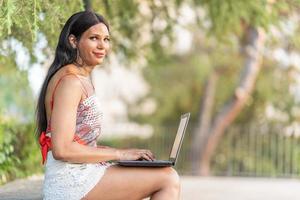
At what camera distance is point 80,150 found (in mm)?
4562

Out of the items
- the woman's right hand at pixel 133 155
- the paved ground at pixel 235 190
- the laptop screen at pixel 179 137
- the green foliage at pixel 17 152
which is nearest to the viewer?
the woman's right hand at pixel 133 155

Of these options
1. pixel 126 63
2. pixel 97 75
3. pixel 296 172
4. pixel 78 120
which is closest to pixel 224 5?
pixel 126 63

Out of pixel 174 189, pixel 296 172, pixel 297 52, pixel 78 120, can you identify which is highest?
pixel 297 52

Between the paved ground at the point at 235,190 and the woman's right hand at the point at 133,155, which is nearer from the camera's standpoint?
the woman's right hand at the point at 133,155

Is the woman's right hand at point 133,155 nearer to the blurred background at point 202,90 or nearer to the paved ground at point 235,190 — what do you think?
the paved ground at point 235,190

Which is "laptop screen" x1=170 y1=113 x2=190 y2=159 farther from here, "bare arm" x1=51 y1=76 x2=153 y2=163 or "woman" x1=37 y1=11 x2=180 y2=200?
"bare arm" x1=51 y1=76 x2=153 y2=163

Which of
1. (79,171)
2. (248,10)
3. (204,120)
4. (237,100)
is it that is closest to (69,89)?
→ (79,171)

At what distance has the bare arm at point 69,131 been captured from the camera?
4496 mm

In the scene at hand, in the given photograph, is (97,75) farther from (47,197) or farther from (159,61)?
(47,197)

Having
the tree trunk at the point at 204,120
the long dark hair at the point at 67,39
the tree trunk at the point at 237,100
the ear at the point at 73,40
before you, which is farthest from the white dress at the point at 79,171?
the tree trunk at the point at 204,120

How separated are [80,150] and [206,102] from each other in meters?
17.3

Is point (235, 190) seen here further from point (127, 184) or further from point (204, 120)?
point (204, 120)

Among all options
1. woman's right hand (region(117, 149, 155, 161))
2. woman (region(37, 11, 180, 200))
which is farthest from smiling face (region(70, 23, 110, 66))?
woman's right hand (region(117, 149, 155, 161))

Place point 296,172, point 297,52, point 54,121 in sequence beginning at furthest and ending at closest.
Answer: point 297,52 → point 296,172 → point 54,121
